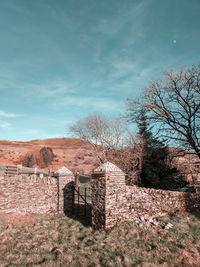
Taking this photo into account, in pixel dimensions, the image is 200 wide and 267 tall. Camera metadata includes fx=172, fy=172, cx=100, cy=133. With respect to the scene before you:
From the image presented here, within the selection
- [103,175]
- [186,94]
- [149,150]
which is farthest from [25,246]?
[186,94]

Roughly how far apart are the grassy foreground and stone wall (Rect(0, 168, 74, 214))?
170cm

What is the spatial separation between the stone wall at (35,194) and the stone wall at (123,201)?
11.9 ft

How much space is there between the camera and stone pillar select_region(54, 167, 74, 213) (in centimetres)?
1127

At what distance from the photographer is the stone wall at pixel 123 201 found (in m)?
7.90

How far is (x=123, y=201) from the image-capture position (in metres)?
8.24

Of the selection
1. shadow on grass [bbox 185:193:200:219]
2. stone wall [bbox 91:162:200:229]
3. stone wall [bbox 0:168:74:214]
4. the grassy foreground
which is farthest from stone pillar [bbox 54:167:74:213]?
shadow on grass [bbox 185:193:200:219]

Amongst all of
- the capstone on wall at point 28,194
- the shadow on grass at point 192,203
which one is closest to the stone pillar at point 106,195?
the shadow on grass at point 192,203

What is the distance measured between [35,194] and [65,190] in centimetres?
189

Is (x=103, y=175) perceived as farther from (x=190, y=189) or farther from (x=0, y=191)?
(x=190, y=189)

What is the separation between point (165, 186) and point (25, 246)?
11.2 metres

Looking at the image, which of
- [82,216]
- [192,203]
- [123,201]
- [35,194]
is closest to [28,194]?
[35,194]

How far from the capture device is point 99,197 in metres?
8.20

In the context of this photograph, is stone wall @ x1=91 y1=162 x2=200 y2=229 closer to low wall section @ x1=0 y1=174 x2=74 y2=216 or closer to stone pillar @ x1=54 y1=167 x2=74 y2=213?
stone pillar @ x1=54 y1=167 x2=74 y2=213

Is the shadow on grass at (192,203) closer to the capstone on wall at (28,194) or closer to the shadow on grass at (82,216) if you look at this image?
the shadow on grass at (82,216)
